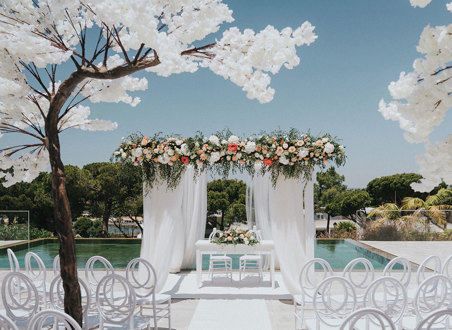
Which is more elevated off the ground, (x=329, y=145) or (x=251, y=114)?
(x=251, y=114)

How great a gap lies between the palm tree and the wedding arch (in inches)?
336

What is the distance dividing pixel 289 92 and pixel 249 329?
24.2 metres

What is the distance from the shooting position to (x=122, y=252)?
11703 mm

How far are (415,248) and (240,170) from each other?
279 inches

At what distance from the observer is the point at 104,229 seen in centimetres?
1792

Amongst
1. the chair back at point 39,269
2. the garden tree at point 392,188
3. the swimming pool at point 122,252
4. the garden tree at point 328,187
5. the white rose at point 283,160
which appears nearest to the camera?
the chair back at point 39,269

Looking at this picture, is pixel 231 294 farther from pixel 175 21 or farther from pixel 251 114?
pixel 251 114

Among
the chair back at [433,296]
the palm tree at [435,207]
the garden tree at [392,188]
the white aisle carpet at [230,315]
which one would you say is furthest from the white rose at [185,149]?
the garden tree at [392,188]

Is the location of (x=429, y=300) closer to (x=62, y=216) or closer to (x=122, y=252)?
(x=62, y=216)

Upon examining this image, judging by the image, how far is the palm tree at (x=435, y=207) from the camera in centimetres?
1299

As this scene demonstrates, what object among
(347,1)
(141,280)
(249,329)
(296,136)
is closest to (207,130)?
(296,136)

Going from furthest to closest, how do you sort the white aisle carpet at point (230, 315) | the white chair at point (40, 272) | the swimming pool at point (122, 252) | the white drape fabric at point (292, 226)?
the swimming pool at point (122, 252) < the white drape fabric at point (292, 226) < the white aisle carpet at point (230, 315) < the white chair at point (40, 272)

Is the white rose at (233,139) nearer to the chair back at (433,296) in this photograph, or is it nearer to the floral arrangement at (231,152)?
the floral arrangement at (231,152)

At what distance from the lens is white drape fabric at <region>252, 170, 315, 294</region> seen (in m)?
5.98
